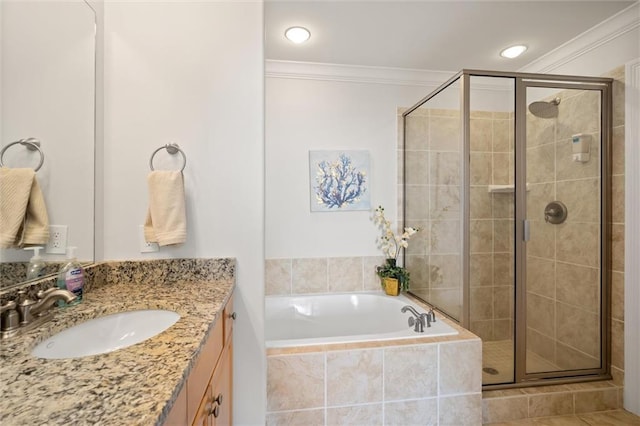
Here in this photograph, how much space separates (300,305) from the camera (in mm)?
2389

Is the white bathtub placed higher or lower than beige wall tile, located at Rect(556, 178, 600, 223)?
lower

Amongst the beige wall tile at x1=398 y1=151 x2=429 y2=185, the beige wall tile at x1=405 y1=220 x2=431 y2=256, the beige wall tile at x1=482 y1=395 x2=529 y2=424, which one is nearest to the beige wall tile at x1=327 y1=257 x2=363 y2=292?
the beige wall tile at x1=405 y1=220 x2=431 y2=256

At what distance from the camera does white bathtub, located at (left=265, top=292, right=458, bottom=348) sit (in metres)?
2.31

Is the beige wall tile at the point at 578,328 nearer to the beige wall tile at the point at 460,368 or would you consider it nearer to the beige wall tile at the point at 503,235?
the beige wall tile at the point at 503,235

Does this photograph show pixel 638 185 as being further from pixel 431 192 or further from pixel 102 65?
pixel 102 65

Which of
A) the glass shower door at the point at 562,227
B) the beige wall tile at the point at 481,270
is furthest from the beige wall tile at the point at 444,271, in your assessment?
the glass shower door at the point at 562,227

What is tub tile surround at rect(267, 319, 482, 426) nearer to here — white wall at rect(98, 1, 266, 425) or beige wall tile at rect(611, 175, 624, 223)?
white wall at rect(98, 1, 266, 425)

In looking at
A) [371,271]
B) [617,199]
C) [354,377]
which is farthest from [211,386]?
[617,199]

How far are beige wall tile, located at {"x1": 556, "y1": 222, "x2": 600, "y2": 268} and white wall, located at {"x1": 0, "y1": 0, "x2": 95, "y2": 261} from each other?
2.73 meters

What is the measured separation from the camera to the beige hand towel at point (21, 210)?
79cm

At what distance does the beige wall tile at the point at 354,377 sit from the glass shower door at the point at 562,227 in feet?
3.71

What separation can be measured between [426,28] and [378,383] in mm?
2244

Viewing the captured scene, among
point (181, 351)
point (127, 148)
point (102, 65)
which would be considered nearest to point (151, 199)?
point (127, 148)

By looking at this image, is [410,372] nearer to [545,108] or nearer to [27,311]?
[27,311]
